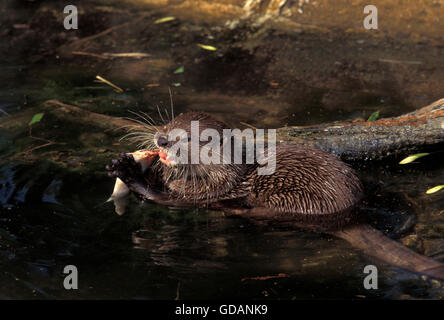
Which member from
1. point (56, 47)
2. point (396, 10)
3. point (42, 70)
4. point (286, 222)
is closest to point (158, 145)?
point (286, 222)

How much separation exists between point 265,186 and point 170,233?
719mm

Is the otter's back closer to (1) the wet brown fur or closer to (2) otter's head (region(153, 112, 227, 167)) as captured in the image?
(1) the wet brown fur

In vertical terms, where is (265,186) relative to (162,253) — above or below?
above

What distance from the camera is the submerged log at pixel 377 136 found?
4031 millimetres

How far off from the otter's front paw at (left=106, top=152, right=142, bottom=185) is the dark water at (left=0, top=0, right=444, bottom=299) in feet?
0.57

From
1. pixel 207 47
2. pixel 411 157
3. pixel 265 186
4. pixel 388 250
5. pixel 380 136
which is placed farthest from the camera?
pixel 207 47

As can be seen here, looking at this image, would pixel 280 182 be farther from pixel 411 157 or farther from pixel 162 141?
pixel 411 157

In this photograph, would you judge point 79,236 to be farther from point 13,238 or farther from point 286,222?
point 286,222

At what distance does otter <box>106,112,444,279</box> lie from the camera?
341 centimetres

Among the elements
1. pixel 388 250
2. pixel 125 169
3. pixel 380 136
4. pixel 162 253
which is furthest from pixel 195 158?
pixel 380 136

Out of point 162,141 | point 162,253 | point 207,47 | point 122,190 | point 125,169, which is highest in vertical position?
point 207,47

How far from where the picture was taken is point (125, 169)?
12.0 ft

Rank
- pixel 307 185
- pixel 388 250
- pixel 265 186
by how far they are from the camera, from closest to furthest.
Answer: pixel 388 250
pixel 307 185
pixel 265 186

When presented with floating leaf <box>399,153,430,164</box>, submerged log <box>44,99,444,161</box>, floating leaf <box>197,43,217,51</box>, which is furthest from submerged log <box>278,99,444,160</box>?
floating leaf <box>197,43,217,51</box>
